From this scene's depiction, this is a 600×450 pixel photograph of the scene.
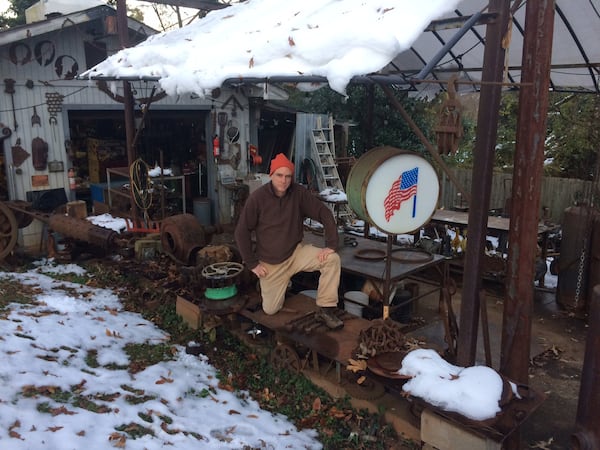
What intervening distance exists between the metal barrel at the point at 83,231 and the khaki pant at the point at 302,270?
425cm

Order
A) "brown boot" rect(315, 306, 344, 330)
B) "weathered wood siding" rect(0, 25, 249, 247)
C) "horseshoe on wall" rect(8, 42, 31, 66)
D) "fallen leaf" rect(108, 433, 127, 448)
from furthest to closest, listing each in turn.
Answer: "weathered wood siding" rect(0, 25, 249, 247) → "horseshoe on wall" rect(8, 42, 31, 66) → "brown boot" rect(315, 306, 344, 330) → "fallen leaf" rect(108, 433, 127, 448)

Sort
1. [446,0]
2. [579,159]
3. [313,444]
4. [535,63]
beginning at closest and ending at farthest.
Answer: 1. [535,63]
2. [446,0]
3. [313,444]
4. [579,159]

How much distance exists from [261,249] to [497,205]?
9.61 meters

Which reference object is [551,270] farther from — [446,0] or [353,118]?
[353,118]

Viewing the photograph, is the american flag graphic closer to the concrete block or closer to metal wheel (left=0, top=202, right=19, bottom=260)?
the concrete block

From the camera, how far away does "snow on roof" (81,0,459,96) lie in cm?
473

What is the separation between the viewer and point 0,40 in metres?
9.27

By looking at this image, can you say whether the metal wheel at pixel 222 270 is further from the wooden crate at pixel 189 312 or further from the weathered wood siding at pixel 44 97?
the weathered wood siding at pixel 44 97

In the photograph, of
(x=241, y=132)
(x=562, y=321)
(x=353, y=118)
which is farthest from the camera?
(x=353, y=118)

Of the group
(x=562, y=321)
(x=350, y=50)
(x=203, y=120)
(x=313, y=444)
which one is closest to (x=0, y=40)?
(x=203, y=120)

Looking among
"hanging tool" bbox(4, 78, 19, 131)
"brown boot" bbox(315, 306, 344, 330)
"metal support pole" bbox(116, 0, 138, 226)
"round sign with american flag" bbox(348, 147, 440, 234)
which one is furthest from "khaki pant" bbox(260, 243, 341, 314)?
"hanging tool" bbox(4, 78, 19, 131)

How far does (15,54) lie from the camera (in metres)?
9.94

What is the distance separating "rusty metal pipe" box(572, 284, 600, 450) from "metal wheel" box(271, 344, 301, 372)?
3.03 meters

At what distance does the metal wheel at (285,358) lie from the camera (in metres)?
6.01
